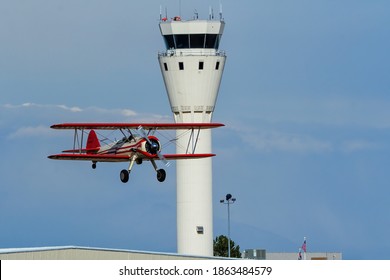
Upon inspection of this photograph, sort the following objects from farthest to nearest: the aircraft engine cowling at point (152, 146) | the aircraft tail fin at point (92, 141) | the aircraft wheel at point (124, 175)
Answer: the aircraft tail fin at point (92, 141) → the aircraft engine cowling at point (152, 146) → the aircraft wheel at point (124, 175)

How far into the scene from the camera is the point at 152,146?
543 ft

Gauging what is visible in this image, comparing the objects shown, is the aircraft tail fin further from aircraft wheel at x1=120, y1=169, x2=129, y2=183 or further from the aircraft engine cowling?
aircraft wheel at x1=120, y1=169, x2=129, y2=183

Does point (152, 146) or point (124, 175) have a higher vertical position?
point (152, 146)

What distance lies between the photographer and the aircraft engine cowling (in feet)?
542

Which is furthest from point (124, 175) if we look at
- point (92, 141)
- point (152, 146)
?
point (92, 141)

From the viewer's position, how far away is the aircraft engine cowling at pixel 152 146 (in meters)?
165

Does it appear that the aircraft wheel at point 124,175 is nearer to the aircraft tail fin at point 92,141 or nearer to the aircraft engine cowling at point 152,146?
the aircraft engine cowling at point 152,146

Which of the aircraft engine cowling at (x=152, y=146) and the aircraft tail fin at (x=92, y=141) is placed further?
the aircraft tail fin at (x=92, y=141)

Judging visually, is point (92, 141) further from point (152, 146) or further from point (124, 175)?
point (124, 175)
